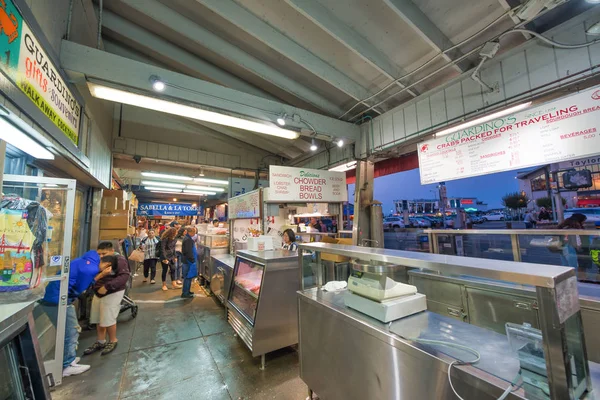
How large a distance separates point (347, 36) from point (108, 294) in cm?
459

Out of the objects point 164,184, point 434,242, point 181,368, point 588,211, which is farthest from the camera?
point 588,211

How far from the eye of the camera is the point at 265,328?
292 cm

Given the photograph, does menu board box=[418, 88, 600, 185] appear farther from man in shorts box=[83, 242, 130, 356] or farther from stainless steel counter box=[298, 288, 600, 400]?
man in shorts box=[83, 242, 130, 356]

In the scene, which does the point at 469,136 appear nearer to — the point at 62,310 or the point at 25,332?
the point at 25,332

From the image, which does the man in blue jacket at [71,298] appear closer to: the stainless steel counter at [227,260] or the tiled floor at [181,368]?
the tiled floor at [181,368]

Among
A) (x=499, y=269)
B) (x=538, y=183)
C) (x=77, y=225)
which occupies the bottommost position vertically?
(x=499, y=269)

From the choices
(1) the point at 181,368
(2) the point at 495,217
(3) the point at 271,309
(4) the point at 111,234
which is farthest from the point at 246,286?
(2) the point at 495,217

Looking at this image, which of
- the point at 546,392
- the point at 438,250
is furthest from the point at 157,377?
the point at 438,250

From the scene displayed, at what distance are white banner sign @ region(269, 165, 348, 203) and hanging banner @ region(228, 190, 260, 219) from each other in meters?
0.67

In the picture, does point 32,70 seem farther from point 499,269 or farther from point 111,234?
point 111,234

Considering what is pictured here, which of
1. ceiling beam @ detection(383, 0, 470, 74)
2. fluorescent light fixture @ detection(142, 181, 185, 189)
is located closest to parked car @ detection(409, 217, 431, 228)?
fluorescent light fixture @ detection(142, 181, 185, 189)

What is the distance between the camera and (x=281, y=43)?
3201 millimetres

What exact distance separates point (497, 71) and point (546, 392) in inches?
133

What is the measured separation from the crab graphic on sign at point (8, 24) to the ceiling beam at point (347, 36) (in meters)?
2.22
